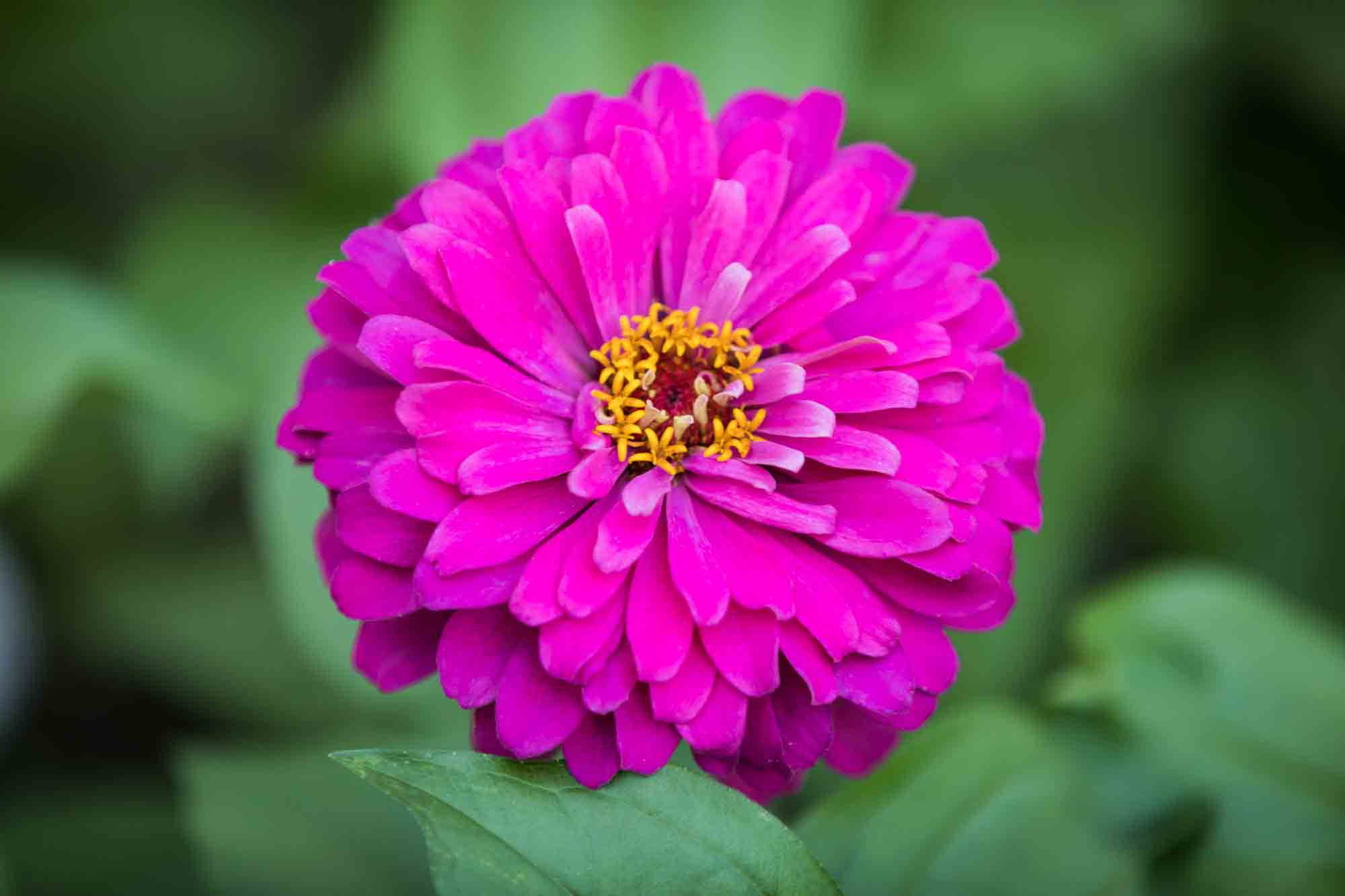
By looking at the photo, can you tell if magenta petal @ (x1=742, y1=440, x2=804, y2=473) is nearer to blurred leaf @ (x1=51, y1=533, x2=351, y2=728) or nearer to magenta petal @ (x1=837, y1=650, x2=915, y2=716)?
magenta petal @ (x1=837, y1=650, x2=915, y2=716)

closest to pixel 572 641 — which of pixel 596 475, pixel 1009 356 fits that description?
pixel 596 475

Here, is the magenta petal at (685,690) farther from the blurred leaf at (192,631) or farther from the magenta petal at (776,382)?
the blurred leaf at (192,631)

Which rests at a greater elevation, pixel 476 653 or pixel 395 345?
pixel 395 345

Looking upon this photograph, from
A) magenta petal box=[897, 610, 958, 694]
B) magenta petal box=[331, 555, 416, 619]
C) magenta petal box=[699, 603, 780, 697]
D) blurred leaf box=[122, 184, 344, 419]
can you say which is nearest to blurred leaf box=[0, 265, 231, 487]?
blurred leaf box=[122, 184, 344, 419]

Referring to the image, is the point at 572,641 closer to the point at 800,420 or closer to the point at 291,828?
the point at 800,420

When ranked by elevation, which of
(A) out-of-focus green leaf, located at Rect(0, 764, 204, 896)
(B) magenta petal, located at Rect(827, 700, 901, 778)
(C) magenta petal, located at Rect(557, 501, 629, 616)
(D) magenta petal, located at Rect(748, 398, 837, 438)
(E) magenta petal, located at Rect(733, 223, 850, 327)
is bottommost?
(A) out-of-focus green leaf, located at Rect(0, 764, 204, 896)

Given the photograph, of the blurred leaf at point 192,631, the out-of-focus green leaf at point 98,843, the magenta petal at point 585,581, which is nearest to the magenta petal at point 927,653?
the magenta petal at point 585,581

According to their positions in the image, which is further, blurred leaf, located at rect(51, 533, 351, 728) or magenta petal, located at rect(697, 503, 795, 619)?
blurred leaf, located at rect(51, 533, 351, 728)
